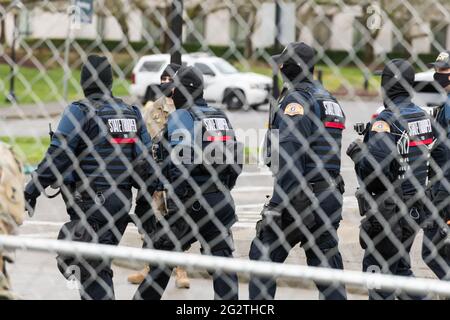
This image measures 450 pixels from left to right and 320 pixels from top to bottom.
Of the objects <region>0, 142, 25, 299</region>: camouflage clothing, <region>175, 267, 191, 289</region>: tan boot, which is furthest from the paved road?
<region>0, 142, 25, 299</region>: camouflage clothing

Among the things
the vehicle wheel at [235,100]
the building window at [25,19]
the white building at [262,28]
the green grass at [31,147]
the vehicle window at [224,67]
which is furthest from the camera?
the vehicle window at [224,67]

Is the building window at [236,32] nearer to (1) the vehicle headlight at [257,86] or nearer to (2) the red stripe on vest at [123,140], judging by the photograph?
(2) the red stripe on vest at [123,140]

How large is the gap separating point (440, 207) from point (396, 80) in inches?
44.9

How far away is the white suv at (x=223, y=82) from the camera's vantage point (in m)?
27.8

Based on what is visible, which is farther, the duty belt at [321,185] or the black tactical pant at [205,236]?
the black tactical pant at [205,236]

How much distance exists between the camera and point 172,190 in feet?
22.9

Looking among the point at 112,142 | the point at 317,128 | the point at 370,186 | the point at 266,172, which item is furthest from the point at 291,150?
the point at 266,172

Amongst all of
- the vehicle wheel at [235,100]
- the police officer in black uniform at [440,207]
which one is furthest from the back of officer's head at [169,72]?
the vehicle wheel at [235,100]

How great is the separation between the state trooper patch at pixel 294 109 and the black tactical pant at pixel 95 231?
1.30 m

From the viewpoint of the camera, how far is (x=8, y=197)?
18.4 feet

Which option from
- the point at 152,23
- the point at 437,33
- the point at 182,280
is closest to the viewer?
the point at 182,280

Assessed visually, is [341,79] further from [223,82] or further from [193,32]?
[223,82]

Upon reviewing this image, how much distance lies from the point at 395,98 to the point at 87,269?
2333 millimetres

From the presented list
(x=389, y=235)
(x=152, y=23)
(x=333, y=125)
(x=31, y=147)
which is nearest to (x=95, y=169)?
(x=333, y=125)
